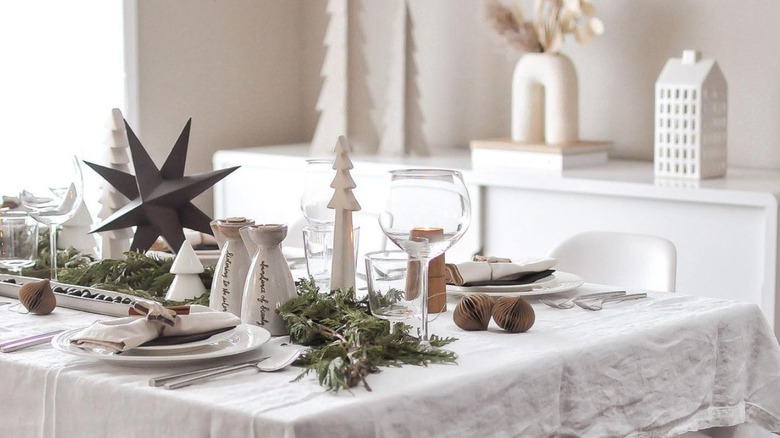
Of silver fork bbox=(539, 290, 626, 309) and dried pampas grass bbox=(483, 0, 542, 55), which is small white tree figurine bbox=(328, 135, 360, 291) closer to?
silver fork bbox=(539, 290, 626, 309)

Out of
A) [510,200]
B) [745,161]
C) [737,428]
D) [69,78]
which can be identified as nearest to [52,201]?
[737,428]

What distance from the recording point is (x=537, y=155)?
324cm

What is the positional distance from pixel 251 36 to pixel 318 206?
8.68 feet

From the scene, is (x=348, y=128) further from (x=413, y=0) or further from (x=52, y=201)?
(x=52, y=201)

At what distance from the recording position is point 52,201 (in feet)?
5.97

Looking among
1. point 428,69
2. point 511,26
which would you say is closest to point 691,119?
point 511,26

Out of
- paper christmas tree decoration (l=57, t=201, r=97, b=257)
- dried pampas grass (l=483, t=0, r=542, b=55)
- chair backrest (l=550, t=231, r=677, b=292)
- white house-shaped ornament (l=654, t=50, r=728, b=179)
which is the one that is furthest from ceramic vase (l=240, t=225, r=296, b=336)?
dried pampas grass (l=483, t=0, r=542, b=55)

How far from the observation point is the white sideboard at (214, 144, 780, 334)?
104 inches

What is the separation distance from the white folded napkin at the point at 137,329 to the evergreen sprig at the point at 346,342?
10cm

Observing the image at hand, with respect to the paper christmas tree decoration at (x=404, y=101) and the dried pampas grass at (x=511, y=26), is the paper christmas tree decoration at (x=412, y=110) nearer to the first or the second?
the paper christmas tree decoration at (x=404, y=101)

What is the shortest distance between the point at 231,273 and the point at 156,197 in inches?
15.4

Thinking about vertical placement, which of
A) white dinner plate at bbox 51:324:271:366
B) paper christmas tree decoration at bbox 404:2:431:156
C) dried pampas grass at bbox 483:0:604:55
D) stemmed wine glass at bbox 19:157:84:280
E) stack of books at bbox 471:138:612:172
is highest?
dried pampas grass at bbox 483:0:604:55

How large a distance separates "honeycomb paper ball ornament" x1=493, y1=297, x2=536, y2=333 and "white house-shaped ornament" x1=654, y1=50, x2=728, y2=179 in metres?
1.62

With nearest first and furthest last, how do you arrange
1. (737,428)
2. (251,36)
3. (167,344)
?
(167,344), (737,428), (251,36)
